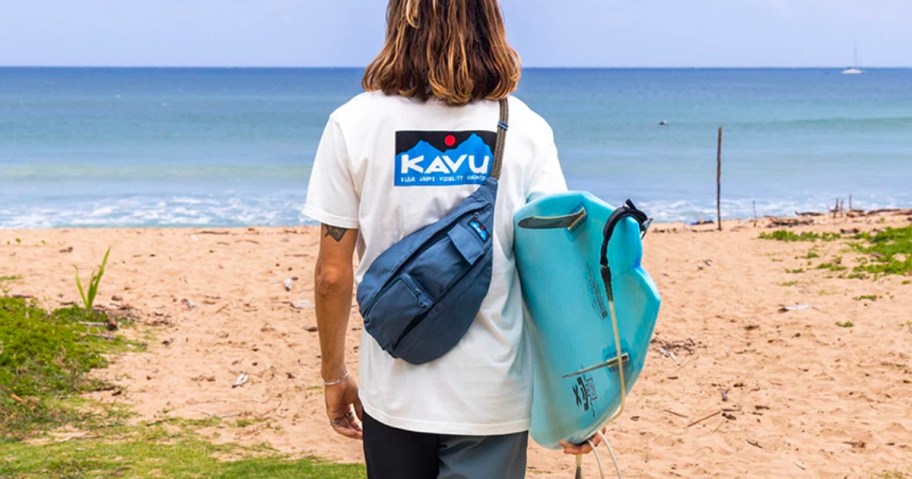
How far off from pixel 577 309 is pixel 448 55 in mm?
545

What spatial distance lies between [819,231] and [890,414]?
6.01 metres

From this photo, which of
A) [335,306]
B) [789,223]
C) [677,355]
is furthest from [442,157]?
[789,223]

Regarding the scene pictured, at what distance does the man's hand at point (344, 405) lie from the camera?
2.26m

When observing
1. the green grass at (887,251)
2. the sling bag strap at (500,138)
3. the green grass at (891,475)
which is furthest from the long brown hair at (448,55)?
the green grass at (887,251)

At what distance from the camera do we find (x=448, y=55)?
194 cm

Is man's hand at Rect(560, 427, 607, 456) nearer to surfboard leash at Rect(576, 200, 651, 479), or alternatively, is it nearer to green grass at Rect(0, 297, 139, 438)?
surfboard leash at Rect(576, 200, 651, 479)

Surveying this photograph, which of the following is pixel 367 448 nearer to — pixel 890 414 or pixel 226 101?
pixel 890 414

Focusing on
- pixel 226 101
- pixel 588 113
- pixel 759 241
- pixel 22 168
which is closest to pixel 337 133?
pixel 759 241

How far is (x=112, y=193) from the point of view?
2120cm

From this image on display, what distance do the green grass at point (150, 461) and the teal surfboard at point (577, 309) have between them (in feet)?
7.89

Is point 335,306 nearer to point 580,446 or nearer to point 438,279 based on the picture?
point 438,279

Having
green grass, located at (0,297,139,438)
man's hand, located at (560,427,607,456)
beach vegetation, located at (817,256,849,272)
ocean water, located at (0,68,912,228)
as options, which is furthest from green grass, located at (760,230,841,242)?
man's hand, located at (560,427,607,456)

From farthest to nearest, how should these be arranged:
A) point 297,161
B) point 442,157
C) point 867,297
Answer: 1. point 297,161
2. point 867,297
3. point 442,157

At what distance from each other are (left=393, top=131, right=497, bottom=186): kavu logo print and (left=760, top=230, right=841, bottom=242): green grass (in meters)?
9.07
